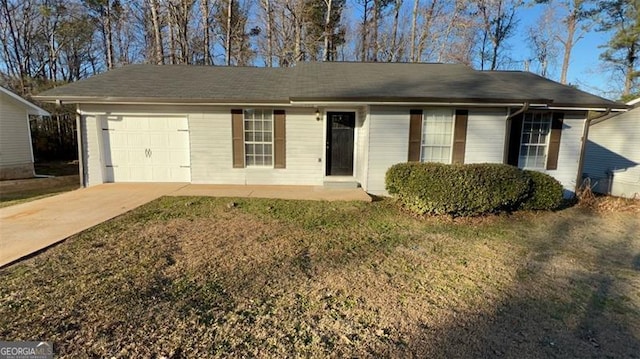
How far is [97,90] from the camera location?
320 inches

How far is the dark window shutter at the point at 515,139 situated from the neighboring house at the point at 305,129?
0.03 m

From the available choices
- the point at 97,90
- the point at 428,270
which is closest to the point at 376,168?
the point at 428,270

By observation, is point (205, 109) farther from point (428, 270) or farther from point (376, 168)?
point (428, 270)

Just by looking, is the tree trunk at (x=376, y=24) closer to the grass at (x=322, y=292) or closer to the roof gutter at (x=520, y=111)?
the roof gutter at (x=520, y=111)

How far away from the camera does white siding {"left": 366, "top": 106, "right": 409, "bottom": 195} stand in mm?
7621

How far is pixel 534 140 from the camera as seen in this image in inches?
340

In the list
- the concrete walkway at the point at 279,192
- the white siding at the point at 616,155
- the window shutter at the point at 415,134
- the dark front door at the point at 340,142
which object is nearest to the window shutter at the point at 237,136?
the concrete walkway at the point at 279,192

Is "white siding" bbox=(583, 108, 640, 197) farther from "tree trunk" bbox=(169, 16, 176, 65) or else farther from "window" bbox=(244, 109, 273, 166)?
"tree trunk" bbox=(169, 16, 176, 65)

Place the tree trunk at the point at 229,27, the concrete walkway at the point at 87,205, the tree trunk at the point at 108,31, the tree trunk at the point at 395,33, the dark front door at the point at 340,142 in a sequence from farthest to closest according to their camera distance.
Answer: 1. the tree trunk at the point at 108,31
2. the tree trunk at the point at 395,33
3. the tree trunk at the point at 229,27
4. the dark front door at the point at 340,142
5. the concrete walkway at the point at 87,205

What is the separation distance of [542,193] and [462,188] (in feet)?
7.24

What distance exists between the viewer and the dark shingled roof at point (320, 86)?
7.47 metres

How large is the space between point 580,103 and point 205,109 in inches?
399

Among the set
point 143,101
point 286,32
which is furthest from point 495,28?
point 143,101

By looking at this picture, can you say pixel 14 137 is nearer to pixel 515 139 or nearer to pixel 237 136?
pixel 237 136
